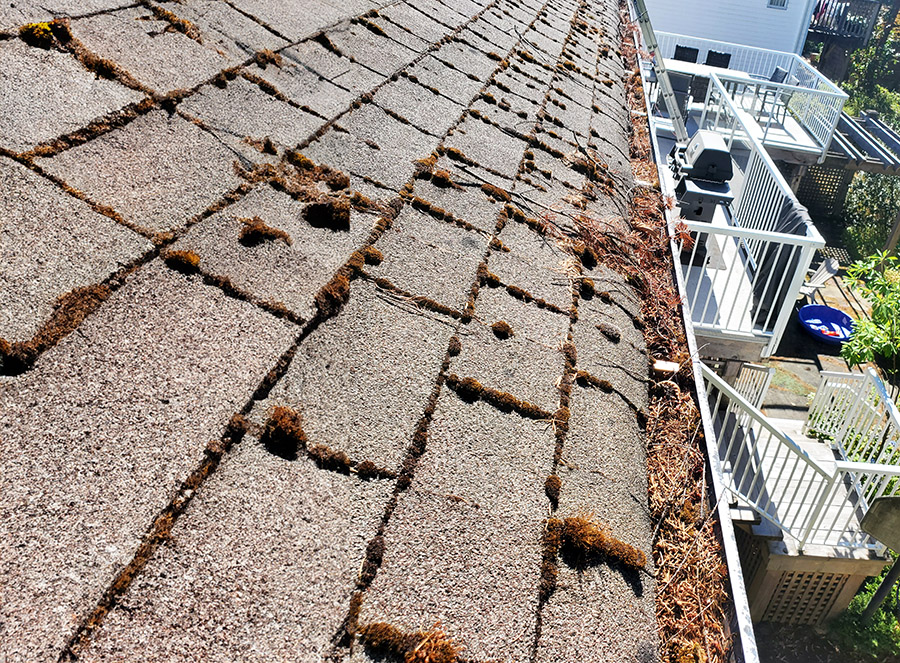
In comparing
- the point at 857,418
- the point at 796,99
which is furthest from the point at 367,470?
the point at 796,99

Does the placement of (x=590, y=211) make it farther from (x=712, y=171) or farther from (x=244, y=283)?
(x=712, y=171)

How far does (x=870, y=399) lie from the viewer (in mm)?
7902

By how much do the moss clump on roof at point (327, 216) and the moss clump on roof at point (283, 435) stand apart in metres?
1.02

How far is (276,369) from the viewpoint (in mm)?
1881

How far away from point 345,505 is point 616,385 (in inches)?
56.2

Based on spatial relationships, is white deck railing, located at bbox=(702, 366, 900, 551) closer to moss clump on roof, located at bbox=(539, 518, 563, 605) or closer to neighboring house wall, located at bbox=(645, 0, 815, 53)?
moss clump on roof, located at bbox=(539, 518, 563, 605)

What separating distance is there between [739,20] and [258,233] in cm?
2444

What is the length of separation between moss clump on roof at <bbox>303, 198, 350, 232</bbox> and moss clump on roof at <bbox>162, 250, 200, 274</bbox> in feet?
1.95

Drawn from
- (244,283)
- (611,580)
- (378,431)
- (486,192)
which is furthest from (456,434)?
(486,192)

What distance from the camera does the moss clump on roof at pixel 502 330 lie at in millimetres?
2533

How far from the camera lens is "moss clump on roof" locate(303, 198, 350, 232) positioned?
2.54 m

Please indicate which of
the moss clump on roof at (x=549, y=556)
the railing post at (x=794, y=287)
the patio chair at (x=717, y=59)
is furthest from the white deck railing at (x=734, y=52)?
the moss clump on roof at (x=549, y=556)

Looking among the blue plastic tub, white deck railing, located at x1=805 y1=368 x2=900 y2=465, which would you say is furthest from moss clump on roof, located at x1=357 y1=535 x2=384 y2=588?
the blue plastic tub

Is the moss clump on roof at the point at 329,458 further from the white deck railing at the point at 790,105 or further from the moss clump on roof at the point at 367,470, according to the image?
the white deck railing at the point at 790,105
